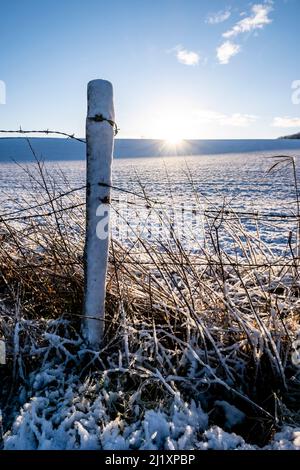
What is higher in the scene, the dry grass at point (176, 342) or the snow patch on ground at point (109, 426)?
the dry grass at point (176, 342)

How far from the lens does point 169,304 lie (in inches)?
86.7

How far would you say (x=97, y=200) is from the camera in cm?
181

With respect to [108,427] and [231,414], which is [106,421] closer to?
[108,427]

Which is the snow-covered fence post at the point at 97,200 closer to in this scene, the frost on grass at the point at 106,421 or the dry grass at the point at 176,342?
the dry grass at the point at 176,342

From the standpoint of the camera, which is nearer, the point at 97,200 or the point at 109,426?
the point at 109,426

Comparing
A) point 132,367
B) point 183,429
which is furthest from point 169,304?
point 183,429

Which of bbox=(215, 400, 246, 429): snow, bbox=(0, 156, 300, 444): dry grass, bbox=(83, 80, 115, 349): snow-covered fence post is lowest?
bbox=(215, 400, 246, 429): snow

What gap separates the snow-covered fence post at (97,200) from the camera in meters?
1.72

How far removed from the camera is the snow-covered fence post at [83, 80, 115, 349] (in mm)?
1723

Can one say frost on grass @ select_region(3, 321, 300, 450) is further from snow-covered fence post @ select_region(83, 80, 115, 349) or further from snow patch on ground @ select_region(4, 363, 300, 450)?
snow-covered fence post @ select_region(83, 80, 115, 349)

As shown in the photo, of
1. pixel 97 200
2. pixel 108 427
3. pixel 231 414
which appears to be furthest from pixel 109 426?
pixel 97 200

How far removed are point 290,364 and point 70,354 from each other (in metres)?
1.22

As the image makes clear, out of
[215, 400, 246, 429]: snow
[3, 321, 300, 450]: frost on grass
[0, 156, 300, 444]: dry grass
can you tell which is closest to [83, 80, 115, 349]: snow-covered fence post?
[0, 156, 300, 444]: dry grass

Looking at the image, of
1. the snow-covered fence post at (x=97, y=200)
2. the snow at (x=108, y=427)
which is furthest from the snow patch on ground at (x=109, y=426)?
the snow-covered fence post at (x=97, y=200)
